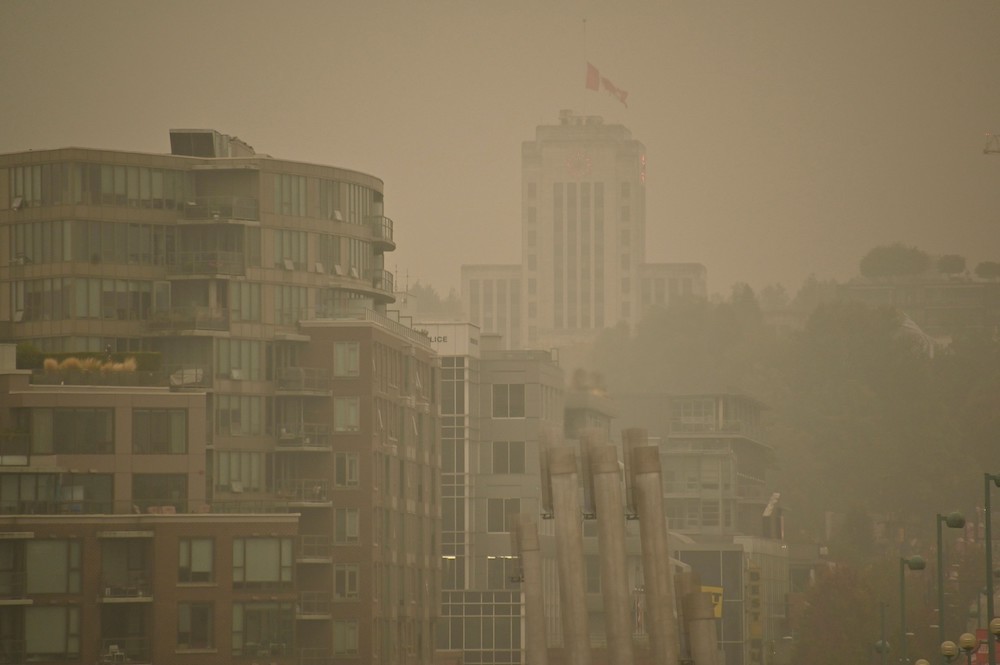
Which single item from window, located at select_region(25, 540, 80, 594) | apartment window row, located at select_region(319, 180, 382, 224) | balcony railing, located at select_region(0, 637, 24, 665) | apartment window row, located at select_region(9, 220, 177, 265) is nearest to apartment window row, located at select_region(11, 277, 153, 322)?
apartment window row, located at select_region(9, 220, 177, 265)

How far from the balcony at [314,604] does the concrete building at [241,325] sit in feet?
0.81

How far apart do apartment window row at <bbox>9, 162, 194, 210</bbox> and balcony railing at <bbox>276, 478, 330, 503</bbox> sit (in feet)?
56.0

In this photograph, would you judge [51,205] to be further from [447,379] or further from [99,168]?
[447,379]

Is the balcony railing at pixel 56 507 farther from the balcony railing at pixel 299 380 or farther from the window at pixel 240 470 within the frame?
the balcony railing at pixel 299 380

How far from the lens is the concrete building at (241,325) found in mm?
149125

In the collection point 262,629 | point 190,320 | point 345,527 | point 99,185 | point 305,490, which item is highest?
point 99,185

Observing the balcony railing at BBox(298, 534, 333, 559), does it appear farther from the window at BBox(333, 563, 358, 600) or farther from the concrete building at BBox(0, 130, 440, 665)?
the window at BBox(333, 563, 358, 600)

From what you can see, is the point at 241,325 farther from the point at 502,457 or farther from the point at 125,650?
the point at 502,457

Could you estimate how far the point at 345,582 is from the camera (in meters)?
149

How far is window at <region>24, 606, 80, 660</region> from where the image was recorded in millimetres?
126938

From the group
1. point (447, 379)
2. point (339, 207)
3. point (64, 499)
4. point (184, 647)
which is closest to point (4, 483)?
point (64, 499)

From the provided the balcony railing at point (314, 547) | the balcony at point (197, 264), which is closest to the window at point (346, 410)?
the balcony railing at point (314, 547)

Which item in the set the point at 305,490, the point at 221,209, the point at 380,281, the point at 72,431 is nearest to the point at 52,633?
the point at 72,431

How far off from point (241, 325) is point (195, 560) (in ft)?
75.3
